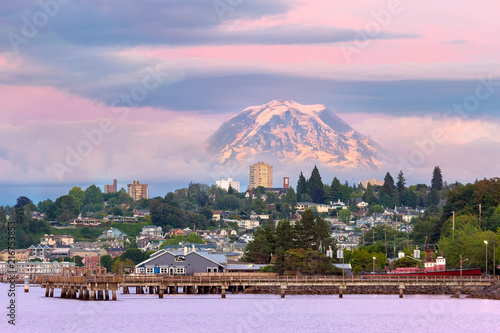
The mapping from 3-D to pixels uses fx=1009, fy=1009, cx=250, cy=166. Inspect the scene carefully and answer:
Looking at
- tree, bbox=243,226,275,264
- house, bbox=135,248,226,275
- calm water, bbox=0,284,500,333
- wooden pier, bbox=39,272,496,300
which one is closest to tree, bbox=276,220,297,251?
tree, bbox=243,226,275,264

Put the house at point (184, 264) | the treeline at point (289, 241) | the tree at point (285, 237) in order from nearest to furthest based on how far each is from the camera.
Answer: the house at point (184, 264)
the treeline at point (289, 241)
the tree at point (285, 237)

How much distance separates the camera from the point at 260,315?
344ft

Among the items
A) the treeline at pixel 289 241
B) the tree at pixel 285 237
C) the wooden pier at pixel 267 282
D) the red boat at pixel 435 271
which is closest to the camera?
the wooden pier at pixel 267 282

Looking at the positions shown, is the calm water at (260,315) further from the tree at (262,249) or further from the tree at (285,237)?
the tree at (262,249)

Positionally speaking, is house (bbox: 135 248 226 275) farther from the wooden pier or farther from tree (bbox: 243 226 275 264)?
the wooden pier

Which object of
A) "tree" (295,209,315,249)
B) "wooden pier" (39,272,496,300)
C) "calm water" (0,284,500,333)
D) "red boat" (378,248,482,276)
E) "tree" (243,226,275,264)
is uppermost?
"tree" (295,209,315,249)

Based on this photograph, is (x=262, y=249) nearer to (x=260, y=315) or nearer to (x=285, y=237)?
(x=285, y=237)

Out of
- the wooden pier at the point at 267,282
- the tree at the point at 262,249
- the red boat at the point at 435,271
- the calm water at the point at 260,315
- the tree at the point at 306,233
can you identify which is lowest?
the calm water at the point at 260,315

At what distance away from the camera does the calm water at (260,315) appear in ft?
305

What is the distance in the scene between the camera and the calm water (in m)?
93.0

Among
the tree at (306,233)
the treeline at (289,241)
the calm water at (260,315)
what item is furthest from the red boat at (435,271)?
the tree at (306,233)

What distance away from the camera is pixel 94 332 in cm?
9031

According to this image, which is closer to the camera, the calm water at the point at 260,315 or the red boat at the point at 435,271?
the calm water at the point at 260,315

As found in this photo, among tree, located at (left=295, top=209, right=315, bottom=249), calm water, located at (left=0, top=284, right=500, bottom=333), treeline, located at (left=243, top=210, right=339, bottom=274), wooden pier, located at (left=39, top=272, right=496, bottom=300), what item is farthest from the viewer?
tree, located at (left=295, top=209, right=315, bottom=249)
